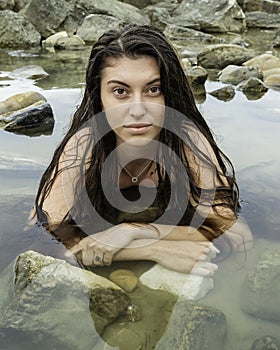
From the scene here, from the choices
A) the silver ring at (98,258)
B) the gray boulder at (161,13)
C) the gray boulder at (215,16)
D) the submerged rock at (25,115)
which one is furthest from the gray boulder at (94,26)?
the silver ring at (98,258)

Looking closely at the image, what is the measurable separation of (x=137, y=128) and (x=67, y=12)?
10.2m

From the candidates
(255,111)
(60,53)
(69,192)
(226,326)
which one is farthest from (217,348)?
(60,53)

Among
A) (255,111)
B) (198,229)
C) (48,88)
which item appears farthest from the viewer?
(48,88)

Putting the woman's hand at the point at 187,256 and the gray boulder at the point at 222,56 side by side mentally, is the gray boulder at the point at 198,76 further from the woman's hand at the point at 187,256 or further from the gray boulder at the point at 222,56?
the woman's hand at the point at 187,256

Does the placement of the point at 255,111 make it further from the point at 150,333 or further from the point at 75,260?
the point at 150,333

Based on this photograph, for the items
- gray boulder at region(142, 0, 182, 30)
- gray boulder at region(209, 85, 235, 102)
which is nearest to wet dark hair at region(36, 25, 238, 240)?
gray boulder at region(209, 85, 235, 102)

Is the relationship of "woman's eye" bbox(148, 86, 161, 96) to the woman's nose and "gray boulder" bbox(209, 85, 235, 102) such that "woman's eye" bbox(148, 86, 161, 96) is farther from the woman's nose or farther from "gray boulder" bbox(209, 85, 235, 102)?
"gray boulder" bbox(209, 85, 235, 102)

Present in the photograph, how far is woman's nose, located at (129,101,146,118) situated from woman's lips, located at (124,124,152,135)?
64mm

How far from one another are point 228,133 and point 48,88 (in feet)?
8.98

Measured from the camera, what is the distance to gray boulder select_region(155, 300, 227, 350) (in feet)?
5.49

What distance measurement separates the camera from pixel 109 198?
9.57 feet

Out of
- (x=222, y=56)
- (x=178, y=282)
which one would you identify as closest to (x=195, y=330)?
(x=178, y=282)

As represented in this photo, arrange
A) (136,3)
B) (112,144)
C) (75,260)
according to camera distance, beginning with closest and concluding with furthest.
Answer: (75,260) < (112,144) < (136,3)

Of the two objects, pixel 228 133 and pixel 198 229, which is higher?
pixel 198 229
